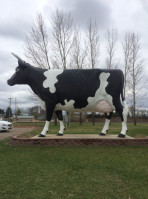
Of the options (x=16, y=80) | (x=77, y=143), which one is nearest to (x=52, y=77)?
(x=16, y=80)

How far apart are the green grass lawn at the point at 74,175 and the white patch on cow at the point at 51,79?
7.90ft

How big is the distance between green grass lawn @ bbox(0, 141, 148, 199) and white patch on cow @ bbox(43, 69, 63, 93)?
241cm

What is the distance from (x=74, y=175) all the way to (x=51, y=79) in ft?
14.4

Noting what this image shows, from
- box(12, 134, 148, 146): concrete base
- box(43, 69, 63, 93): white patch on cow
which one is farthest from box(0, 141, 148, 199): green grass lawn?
box(43, 69, 63, 93): white patch on cow

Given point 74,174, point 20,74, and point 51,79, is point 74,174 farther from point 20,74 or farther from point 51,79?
point 20,74

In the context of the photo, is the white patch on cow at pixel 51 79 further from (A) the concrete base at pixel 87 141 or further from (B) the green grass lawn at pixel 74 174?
(B) the green grass lawn at pixel 74 174

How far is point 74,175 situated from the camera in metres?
4.20

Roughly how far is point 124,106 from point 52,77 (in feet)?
9.11

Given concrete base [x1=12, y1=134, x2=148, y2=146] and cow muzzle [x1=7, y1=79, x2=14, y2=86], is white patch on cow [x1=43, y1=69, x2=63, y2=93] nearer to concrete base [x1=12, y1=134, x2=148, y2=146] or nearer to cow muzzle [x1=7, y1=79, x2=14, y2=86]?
cow muzzle [x1=7, y1=79, x2=14, y2=86]

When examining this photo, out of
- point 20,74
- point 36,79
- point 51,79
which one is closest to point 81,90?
point 51,79

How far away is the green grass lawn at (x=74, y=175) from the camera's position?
334 centimetres

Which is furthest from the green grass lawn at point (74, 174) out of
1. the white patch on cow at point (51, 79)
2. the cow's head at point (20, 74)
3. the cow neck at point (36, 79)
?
the cow's head at point (20, 74)

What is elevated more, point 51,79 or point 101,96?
point 51,79

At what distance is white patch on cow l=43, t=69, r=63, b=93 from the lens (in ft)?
25.6
